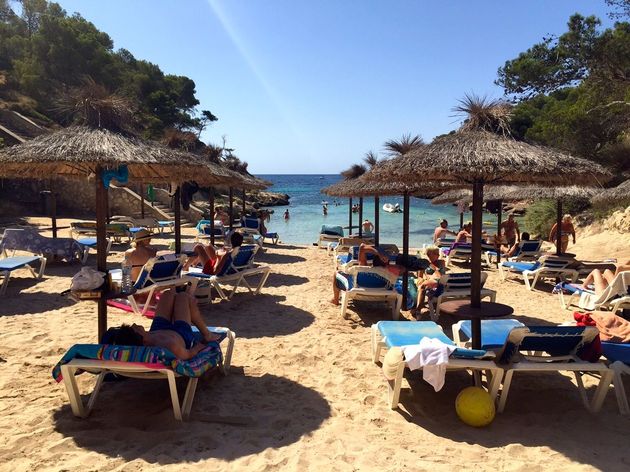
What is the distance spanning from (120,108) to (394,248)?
683cm

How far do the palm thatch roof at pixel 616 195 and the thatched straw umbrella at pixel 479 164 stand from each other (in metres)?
5.50

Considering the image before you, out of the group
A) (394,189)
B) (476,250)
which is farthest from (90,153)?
(394,189)

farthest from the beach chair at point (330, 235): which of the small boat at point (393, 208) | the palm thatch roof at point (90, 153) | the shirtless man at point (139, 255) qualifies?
the small boat at point (393, 208)

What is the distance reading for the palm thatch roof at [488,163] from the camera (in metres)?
3.69

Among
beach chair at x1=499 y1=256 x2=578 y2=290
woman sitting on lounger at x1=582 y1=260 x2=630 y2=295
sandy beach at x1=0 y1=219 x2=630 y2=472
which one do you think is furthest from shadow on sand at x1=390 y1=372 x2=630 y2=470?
beach chair at x1=499 y1=256 x2=578 y2=290

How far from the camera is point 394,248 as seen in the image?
33.4 feet

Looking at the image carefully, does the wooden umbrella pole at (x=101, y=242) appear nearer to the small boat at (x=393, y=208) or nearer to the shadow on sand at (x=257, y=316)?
the shadow on sand at (x=257, y=316)

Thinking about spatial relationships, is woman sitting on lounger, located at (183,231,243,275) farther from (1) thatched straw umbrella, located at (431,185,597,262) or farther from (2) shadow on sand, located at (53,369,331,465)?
(1) thatched straw umbrella, located at (431,185,597,262)

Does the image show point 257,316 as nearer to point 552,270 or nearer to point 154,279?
point 154,279

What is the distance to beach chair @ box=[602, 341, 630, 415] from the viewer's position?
3.44 meters

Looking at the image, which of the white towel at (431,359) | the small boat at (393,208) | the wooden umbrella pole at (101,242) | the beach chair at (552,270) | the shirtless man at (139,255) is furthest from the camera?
the small boat at (393,208)

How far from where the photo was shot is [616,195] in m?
8.76

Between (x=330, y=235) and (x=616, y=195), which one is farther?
(x=330, y=235)

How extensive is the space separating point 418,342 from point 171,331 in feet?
6.61
